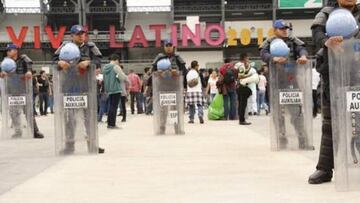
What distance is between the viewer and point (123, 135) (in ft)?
39.5

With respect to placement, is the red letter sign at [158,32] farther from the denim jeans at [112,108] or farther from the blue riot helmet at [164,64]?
the blue riot helmet at [164,64]

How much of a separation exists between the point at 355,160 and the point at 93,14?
4138cm

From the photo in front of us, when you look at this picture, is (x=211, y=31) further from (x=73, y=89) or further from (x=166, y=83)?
(x=73, y=89)

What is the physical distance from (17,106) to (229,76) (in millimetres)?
5714

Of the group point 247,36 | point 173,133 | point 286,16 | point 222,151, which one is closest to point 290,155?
point 222,151

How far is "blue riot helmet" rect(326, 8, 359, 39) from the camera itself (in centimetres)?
523

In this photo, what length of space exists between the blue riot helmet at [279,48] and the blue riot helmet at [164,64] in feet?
12.2

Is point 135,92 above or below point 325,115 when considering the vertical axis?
above

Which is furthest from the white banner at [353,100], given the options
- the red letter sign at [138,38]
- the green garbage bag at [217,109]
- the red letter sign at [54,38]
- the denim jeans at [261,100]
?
the red letter sign at [138,38]

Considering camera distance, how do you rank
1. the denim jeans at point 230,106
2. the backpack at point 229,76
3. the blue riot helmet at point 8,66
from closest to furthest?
the blue riot helmet at point 8,66 < the backpack at point 229,76 < the denim jeans at point 230,106

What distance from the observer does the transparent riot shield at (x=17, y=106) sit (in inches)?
465

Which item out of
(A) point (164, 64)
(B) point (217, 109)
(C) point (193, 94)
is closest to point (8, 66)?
(A) point (164, 64)

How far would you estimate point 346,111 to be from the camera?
17.7 feet

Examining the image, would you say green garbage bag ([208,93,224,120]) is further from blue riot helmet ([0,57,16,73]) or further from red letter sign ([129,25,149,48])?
red letter sign ([129,25,149,48])
